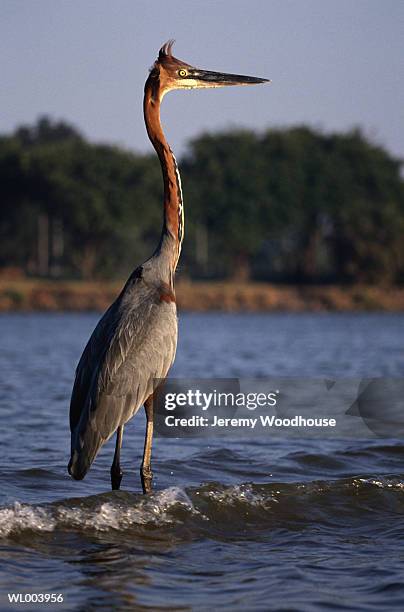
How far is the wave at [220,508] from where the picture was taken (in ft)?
25.5

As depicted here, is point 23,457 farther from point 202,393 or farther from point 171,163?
point 202,393

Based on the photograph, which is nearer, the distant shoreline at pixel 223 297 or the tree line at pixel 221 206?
the distant shoreline at pixel 223 297

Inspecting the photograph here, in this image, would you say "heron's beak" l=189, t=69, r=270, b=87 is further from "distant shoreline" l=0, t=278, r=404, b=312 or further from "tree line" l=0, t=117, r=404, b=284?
"tree line" l=0, t=117, r=404, b=284

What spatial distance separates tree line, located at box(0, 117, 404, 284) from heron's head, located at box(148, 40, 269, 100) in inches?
2361

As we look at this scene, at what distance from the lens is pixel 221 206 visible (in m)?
80.3

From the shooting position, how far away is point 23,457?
1049 centimetres

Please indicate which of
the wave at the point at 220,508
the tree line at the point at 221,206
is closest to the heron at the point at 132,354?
the wave at the point at 220,508

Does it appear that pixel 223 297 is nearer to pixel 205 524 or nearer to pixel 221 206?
pixel 221 206

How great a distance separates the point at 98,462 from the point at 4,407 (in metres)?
4.31

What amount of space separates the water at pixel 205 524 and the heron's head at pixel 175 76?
3464 mm

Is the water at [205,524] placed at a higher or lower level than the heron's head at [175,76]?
lower

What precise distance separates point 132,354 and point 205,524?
1.42 m

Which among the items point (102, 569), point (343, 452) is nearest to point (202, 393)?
point (343, 452)

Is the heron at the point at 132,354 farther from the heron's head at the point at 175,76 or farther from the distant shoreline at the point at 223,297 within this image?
the distant shoreline at the point at 223,297
